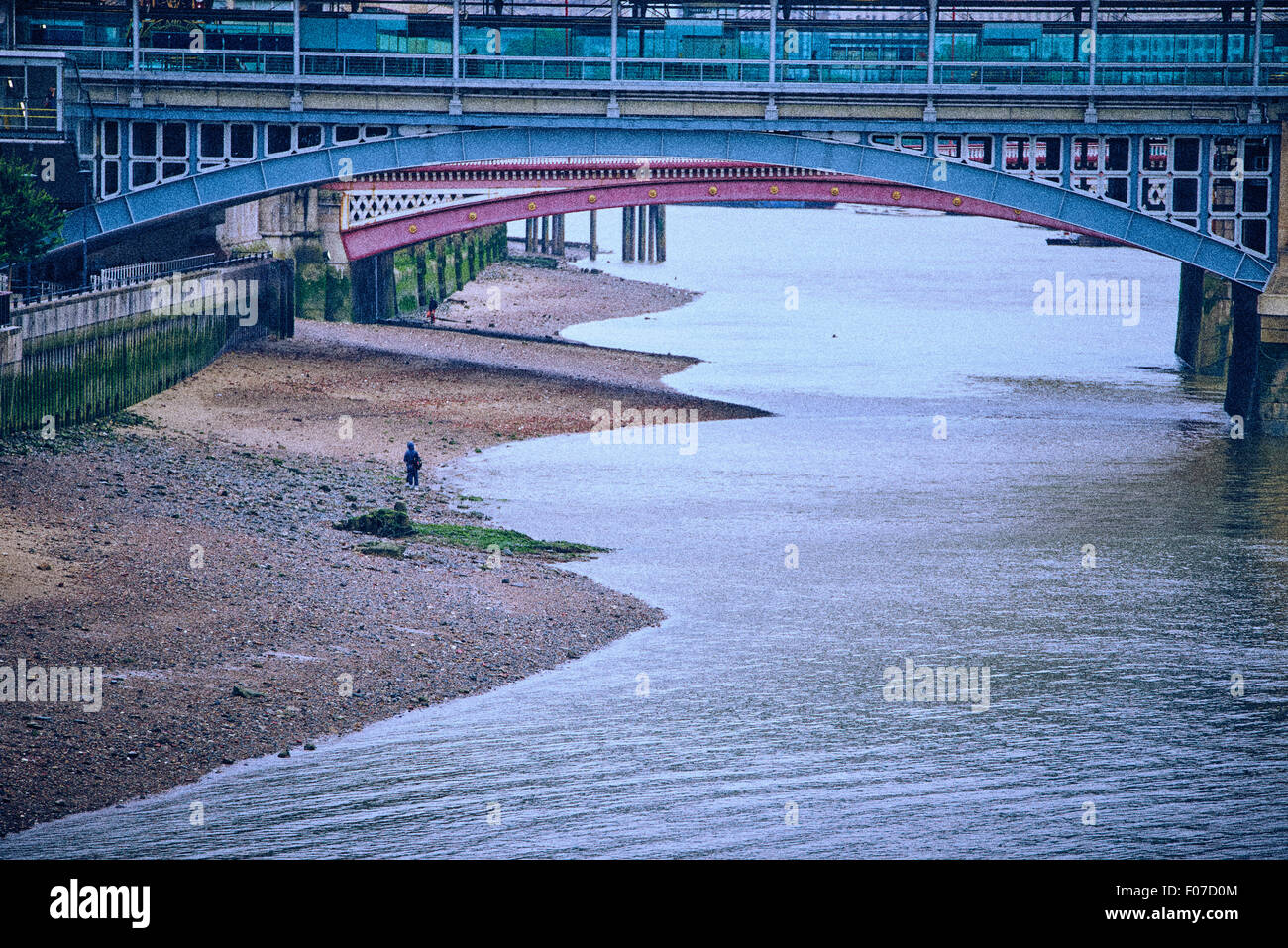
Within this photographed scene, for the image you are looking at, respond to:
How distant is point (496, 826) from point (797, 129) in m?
30.9

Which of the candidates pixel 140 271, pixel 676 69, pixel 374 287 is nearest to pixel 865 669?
pixel 676 69

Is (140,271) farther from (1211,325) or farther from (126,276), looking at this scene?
(1211,325)

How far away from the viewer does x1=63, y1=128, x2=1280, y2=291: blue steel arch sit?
4772 cm

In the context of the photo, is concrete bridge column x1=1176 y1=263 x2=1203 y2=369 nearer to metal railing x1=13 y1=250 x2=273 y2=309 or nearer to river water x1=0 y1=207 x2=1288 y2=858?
river water x1=0 y1=207 x2=1288 y2=858

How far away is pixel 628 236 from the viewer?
390ft

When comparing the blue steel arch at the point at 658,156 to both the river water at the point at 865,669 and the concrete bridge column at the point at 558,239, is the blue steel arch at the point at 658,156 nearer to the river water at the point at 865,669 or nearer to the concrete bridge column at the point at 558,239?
the river water at the point at 865,669

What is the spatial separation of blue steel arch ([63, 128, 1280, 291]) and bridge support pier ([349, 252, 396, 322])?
48.1 ft

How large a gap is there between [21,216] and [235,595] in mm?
18989

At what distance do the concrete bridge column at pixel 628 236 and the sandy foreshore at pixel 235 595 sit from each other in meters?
71.0

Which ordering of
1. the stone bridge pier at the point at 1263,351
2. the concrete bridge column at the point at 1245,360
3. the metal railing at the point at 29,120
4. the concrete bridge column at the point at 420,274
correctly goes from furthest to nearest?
1. the concrete bridge column at the point at 420,274
2. the concrete bridge column at the point at 1245,360
3. the stone bridge pier at the point at 1263,351
4. the metal railing at the point at 29,120

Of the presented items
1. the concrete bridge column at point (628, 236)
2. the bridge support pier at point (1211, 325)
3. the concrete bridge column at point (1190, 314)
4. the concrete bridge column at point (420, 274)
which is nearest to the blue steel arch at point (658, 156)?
the bridge support pier at point (1211, 325)

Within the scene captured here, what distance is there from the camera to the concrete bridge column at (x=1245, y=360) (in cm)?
4966
